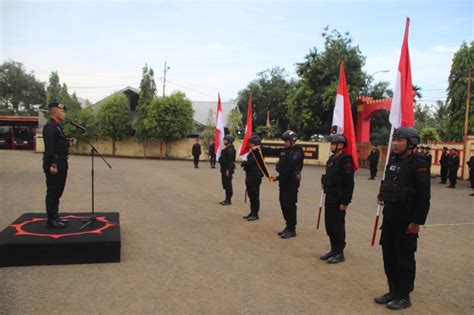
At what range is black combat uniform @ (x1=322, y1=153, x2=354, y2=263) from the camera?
215 inches

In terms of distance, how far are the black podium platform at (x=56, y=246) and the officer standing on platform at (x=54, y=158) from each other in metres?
0.31

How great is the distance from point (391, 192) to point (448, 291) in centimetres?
161

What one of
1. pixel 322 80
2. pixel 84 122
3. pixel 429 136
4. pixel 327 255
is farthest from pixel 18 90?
pixel 327 255

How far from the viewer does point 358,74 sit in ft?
97.7

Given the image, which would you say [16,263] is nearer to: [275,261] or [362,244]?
[275,261]

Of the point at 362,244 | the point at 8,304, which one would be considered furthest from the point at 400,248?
the point at 8,304

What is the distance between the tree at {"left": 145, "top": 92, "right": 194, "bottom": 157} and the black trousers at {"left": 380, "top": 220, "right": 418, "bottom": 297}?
2873 centimetres

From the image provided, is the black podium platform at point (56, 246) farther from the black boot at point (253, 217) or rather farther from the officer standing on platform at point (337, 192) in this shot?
the black boot at point (253, 217)

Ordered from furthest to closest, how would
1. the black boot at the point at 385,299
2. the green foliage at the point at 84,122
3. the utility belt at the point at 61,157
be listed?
the green foliage at the point at 84,122 < the utility belt at the point at 61,157 < the black boot at the point at 385,299

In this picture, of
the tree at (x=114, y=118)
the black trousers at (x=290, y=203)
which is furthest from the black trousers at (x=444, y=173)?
the tree at (x=114, y=118)

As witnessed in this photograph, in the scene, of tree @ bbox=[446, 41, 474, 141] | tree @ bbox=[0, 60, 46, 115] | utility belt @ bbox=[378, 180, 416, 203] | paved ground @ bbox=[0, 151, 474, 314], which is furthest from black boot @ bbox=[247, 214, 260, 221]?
tree @ bbox=[0, 60, 46, 115]

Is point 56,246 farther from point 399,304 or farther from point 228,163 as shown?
point 228,163

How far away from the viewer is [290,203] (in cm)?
691

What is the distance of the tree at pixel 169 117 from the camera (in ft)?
104
